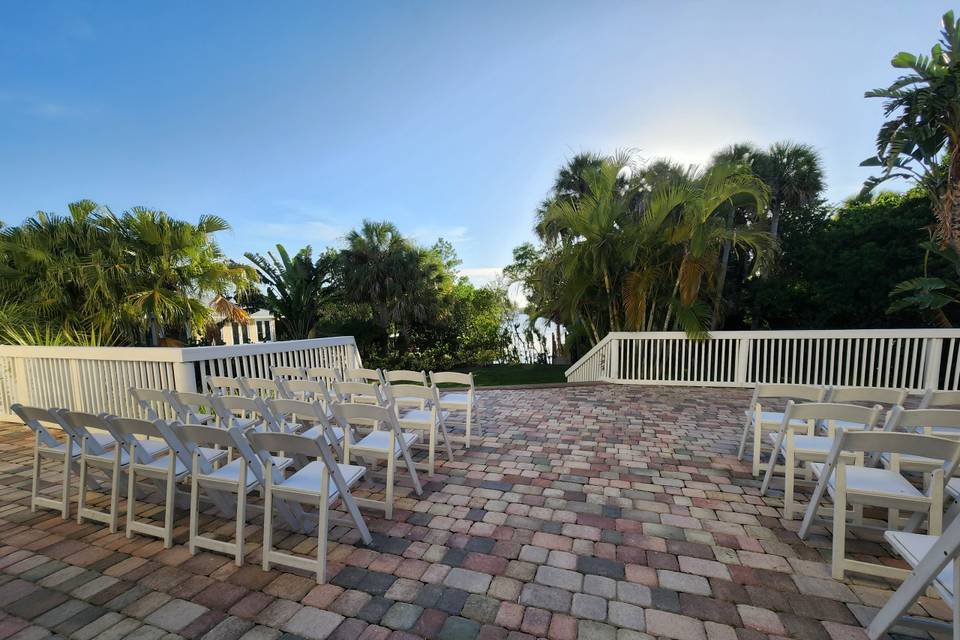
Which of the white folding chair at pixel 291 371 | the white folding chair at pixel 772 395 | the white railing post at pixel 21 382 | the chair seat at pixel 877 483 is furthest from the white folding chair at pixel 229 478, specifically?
→ the white railing post at pixel 21 382

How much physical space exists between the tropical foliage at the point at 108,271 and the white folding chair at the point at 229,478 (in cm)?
735

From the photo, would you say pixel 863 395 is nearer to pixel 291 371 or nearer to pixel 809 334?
pixel 809 334

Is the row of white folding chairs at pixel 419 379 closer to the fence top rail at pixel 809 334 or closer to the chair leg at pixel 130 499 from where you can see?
the chair leg at pixel 130 499

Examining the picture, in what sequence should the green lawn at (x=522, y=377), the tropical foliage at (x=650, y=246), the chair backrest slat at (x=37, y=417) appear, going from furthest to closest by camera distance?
the green lawn at (x=522, y=377)
the tropical foliage at (x=650, y=246)
the chair backrest slat at (x=37, y=417)

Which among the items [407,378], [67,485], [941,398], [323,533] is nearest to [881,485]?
[941,398]

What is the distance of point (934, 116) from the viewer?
23.9ft

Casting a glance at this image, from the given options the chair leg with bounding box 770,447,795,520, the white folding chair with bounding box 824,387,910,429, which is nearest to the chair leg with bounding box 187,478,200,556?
the chair leg with bounding box 770,447,795,520

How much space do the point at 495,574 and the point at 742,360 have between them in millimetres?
7054

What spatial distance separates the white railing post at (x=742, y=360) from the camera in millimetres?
6957

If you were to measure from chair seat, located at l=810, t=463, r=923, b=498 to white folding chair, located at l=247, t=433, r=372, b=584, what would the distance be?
2.70 meters

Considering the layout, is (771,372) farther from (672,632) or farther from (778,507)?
(672,632)

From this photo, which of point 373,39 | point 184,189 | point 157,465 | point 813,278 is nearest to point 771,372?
point 813,278

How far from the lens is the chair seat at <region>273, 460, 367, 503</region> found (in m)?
2.02

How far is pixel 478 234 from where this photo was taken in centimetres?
1933
